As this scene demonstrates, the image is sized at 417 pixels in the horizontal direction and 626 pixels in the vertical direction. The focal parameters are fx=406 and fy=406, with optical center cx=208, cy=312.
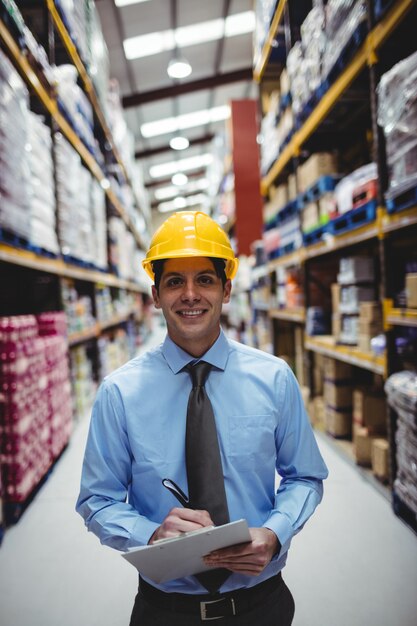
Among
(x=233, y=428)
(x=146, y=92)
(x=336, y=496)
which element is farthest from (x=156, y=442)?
(x=146, y=92)

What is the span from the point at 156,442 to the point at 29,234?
2.36m

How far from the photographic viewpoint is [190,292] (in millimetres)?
1370

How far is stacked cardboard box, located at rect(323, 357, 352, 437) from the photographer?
3807mm

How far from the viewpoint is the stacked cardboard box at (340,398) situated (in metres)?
3.81

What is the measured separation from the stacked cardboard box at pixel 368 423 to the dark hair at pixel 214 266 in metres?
2.25

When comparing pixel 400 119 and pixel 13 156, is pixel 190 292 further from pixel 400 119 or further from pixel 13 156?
pixel 13 156

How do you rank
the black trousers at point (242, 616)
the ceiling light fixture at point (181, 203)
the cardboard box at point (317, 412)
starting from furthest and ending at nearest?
the ceiling light fixture at point (181, 203), the cardboard box at point (317, 412), the black trousers at point (242, 616)

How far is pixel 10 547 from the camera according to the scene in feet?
7.76

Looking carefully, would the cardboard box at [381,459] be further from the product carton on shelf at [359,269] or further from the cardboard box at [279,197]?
the cardboard box at [279,197]

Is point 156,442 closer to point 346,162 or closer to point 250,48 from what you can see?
point 346,162

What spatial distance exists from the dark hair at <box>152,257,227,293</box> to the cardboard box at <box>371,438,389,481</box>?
201 cm

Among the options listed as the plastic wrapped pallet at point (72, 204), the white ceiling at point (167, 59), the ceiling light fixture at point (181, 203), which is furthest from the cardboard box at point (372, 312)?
the ceiling light fixture at point (181, 203)

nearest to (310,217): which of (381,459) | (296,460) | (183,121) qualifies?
(381,459)

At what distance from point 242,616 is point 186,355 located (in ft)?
2.77
